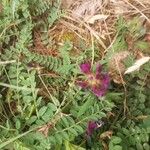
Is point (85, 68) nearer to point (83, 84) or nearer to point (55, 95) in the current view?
point (83, 84)

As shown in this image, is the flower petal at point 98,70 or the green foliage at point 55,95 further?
the flower petal at point 98,70

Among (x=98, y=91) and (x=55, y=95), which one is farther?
(x=55, y=95)

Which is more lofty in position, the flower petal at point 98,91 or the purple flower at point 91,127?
the flower petal at point 98,91

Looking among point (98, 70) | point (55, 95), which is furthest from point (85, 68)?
point (55, 95)

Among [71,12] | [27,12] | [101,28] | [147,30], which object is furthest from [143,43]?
[27,12]

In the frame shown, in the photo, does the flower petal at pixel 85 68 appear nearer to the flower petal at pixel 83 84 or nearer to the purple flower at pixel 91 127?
the flower petal at pixel 83 84

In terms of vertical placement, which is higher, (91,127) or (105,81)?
(105,81)

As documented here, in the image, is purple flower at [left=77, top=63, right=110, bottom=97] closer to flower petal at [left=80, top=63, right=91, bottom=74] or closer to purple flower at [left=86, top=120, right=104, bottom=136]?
flower petal at [left=80, top=63, right=91, bottom=74]

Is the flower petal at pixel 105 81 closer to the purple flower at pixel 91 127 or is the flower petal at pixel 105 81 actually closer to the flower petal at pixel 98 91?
the flower petal at pixel 98 91

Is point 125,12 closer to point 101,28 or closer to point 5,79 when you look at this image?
point 101,28

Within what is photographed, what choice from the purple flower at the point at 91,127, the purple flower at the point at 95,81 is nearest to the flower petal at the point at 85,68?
the purple flower at the point at 95,81
